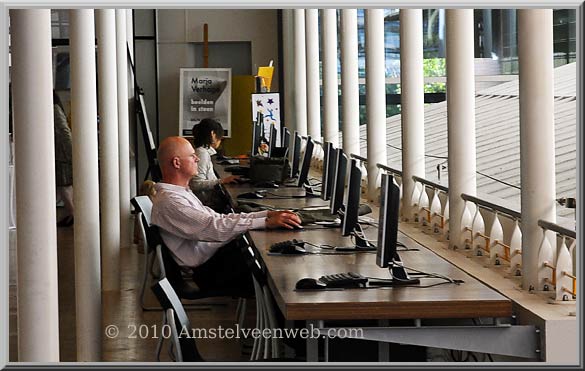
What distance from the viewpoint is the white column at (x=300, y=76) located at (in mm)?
15742

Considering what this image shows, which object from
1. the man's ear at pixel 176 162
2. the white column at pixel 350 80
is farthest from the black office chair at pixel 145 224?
the white column at pixel 350 80

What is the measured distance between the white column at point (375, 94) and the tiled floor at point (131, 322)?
6.57ft

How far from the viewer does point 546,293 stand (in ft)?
15.9

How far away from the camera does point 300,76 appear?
16.0 metres

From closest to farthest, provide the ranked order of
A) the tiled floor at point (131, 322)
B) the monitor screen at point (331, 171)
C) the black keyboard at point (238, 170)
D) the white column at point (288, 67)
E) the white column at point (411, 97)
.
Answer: the tiled floor at point (131, 322), the monitor screen at point (331, 171), the white column at point (411, 97), the black keyboard at point (238, 170), the white column at point (288, 67)

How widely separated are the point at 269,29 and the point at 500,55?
21.7 feet

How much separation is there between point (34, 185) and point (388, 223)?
1.34 m

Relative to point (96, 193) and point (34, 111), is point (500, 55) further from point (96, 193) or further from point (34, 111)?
point (34, 111)

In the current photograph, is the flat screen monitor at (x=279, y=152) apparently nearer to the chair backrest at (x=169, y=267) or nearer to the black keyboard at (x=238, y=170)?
the black keyboard at (x=238, y=170)

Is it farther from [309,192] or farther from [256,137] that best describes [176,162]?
[256,137]

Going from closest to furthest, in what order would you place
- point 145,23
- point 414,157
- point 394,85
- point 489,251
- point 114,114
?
point 489,251 → point 414,157 → point 114,114 → point 394,85 → point 145,23

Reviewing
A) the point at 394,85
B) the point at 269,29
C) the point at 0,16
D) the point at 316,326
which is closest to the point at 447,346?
the point at 316,326

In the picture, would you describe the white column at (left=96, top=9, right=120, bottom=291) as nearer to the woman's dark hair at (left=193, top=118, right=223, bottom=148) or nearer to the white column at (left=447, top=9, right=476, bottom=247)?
the woman's dark hair at (left=193, top=118, right=223, bottom=148)

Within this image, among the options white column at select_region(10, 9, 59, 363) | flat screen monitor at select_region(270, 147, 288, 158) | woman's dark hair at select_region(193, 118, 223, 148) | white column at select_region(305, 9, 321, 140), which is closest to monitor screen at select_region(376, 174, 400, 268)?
white column at select_region(10, 9, 59, 363)
